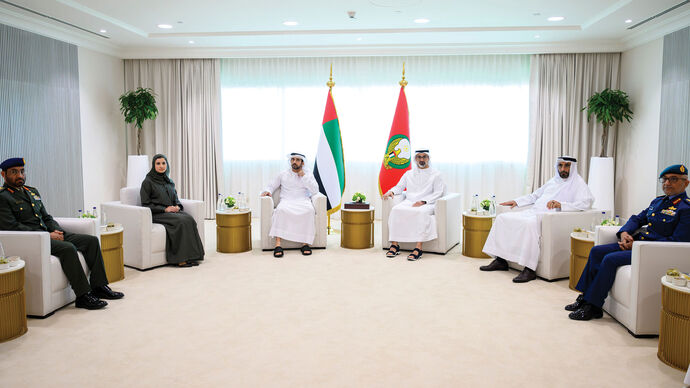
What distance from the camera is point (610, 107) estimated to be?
25.7 ft

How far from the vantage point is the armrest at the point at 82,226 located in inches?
189

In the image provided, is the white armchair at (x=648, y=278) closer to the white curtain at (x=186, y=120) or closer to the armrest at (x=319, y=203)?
the armrest at (x=319, y=203)

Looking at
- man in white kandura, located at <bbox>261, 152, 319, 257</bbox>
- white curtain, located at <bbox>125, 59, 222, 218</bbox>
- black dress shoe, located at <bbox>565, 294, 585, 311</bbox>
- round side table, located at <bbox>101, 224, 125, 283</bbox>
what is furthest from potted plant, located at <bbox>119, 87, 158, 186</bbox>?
black dress shoe, located at <bbox>565, 294, 585, 311</bbox>

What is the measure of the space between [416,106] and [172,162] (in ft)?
15.2

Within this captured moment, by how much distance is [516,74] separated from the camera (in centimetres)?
898

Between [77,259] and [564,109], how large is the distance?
7.72m

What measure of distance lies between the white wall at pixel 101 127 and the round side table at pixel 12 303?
15.8 ft

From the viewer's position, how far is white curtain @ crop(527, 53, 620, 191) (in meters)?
8.58

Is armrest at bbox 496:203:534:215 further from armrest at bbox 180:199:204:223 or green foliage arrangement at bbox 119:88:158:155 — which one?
green foliage arrangement at bbox 119:88:158:155

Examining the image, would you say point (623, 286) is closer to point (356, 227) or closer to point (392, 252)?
point (392, 252)

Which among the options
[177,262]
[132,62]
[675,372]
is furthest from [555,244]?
[132,62]

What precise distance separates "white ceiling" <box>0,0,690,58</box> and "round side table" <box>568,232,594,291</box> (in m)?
2.94

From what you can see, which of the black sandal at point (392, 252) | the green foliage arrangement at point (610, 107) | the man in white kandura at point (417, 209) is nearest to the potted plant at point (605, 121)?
the green foliage arrangement at point (610, 107)

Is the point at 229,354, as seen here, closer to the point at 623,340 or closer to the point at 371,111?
the point at 623,340
